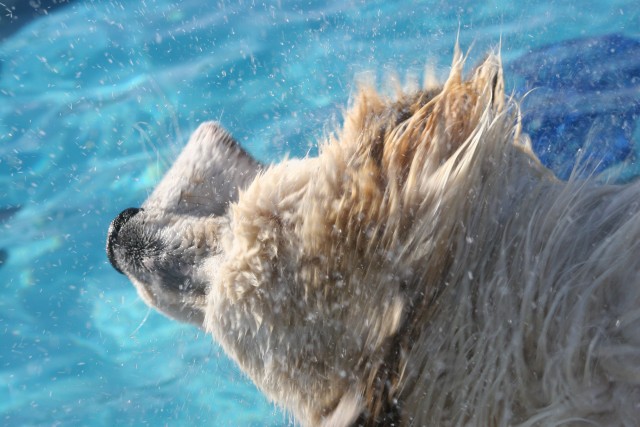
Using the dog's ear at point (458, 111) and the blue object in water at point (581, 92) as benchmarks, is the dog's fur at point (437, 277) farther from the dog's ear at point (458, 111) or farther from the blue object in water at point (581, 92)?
the blue object in water at point (581, 92)

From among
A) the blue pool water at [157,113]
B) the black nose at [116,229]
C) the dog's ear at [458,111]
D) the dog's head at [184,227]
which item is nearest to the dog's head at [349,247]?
the dog's ear at [458,111]

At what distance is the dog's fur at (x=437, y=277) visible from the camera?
4.57ft

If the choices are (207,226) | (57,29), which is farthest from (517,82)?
(57,29)

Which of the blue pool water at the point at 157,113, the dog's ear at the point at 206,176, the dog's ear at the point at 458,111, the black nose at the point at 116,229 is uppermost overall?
the dog's ear at the point at 458,111

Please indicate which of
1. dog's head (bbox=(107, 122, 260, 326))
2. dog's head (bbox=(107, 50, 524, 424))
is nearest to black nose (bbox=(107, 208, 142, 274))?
dog's head (bbox=(107, 122, 260, 326))

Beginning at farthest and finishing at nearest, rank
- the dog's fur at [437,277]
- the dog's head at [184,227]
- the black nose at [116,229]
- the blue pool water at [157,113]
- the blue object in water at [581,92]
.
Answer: the blue pool water at [157,113] → the blue object in water at [581,92] → the black nose at [116,229] → the dog's head at [184,227] → the dog's fur at [437,277]

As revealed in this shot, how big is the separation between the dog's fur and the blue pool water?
78.5 inches

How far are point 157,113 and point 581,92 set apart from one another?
10.2 feet

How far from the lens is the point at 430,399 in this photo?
1.53 m

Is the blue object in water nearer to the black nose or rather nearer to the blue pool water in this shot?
the blue pool water

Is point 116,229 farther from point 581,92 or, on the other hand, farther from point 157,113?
point 581,92

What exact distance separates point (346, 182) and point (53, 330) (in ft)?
11.4

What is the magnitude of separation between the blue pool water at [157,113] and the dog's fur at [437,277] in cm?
199

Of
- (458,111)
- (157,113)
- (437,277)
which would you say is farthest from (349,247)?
(157,113)
